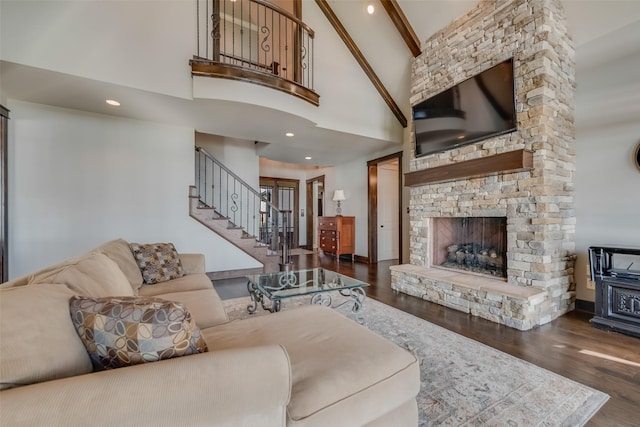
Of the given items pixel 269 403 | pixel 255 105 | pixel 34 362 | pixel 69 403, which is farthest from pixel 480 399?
pixel 255 105

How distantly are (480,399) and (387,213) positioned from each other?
5043mm

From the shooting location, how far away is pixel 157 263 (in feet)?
8.91

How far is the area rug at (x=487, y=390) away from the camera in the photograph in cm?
146

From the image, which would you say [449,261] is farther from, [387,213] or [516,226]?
[387,213]

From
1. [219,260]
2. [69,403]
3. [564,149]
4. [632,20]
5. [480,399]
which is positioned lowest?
[480,399]

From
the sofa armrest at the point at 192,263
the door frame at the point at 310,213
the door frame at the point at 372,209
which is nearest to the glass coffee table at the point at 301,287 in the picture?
the sofa armrest at the point at 192,263

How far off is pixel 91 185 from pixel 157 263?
2.19m

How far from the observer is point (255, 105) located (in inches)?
137

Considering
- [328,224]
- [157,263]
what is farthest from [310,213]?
[157,263]

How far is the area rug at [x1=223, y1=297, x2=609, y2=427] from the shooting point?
4.78ft

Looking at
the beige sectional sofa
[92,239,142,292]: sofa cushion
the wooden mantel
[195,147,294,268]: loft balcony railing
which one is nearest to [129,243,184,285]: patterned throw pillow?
[92,239,142,292]: sofa cushion

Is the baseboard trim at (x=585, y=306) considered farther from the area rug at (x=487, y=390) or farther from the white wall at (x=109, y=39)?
the white wall at (x=109, y=39)

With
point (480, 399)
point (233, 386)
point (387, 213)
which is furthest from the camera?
point (387, 213)

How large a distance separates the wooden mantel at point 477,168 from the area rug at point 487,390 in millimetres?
1800
